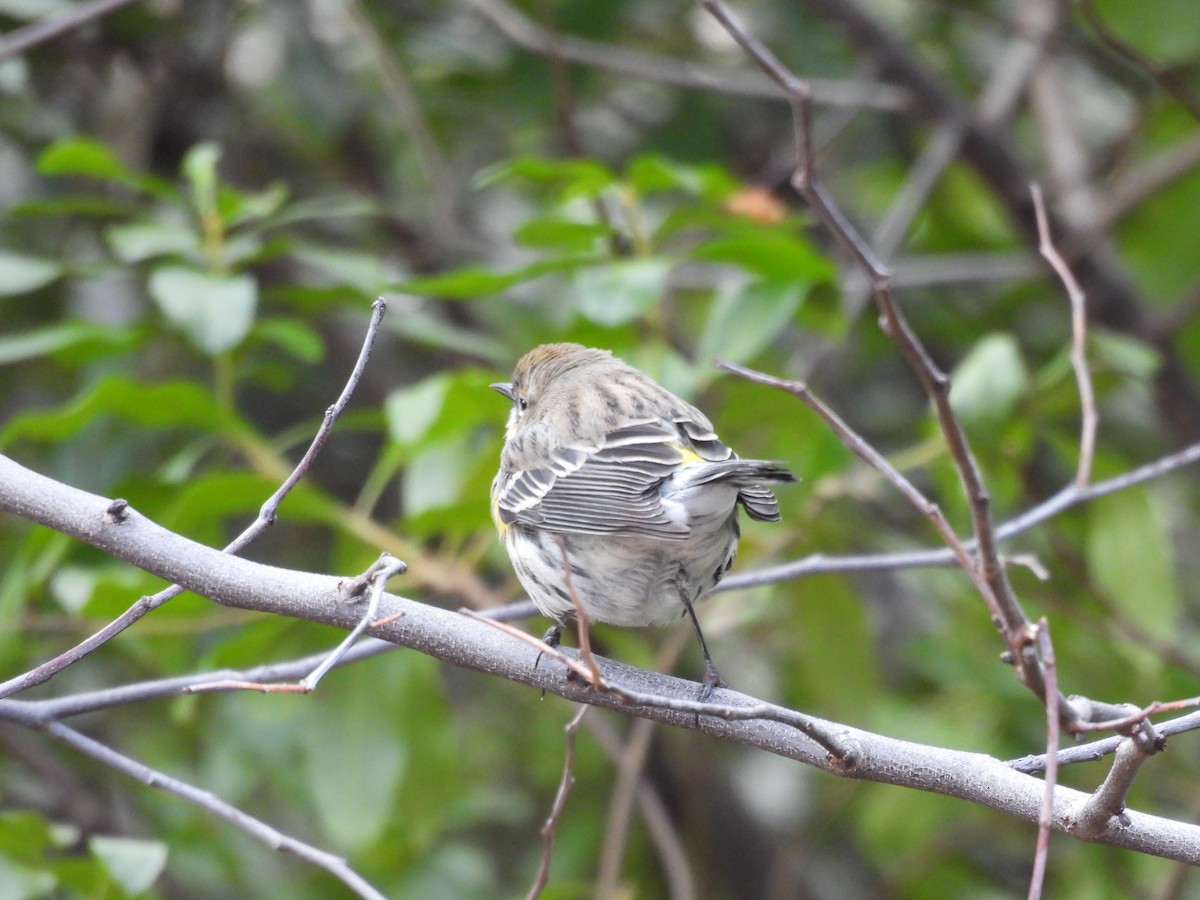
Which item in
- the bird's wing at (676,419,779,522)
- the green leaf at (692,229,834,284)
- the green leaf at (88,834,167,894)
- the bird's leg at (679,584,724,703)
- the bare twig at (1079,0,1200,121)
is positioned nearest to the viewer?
the bird's leg at (679,584,724,703)

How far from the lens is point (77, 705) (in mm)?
2318

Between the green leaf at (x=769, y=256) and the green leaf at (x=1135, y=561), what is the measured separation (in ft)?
4.17

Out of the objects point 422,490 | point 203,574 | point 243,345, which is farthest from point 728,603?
point 203,574

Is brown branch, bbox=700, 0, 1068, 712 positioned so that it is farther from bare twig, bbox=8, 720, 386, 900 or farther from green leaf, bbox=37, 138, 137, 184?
green leaf, bbox=37, 138, 137, 184

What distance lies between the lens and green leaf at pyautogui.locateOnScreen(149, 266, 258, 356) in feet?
11.2

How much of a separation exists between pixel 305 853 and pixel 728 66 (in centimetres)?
454

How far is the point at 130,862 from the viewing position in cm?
269

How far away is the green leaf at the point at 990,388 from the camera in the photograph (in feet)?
11.6

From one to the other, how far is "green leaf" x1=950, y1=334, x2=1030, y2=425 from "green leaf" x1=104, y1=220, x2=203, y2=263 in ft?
7.37

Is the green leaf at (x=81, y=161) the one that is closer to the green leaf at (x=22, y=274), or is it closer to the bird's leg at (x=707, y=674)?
the green leaf at (x=22, y=274)

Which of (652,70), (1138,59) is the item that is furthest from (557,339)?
(1138,59)

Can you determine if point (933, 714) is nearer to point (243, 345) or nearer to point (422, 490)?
point (422, 490)

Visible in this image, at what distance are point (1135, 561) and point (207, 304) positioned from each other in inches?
112

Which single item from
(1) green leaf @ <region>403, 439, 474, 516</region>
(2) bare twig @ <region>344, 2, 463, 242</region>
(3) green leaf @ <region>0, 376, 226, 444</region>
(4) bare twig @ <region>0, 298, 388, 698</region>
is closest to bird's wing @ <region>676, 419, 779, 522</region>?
(1) green leaf @ <region>403, 439, 474, 516</region>
